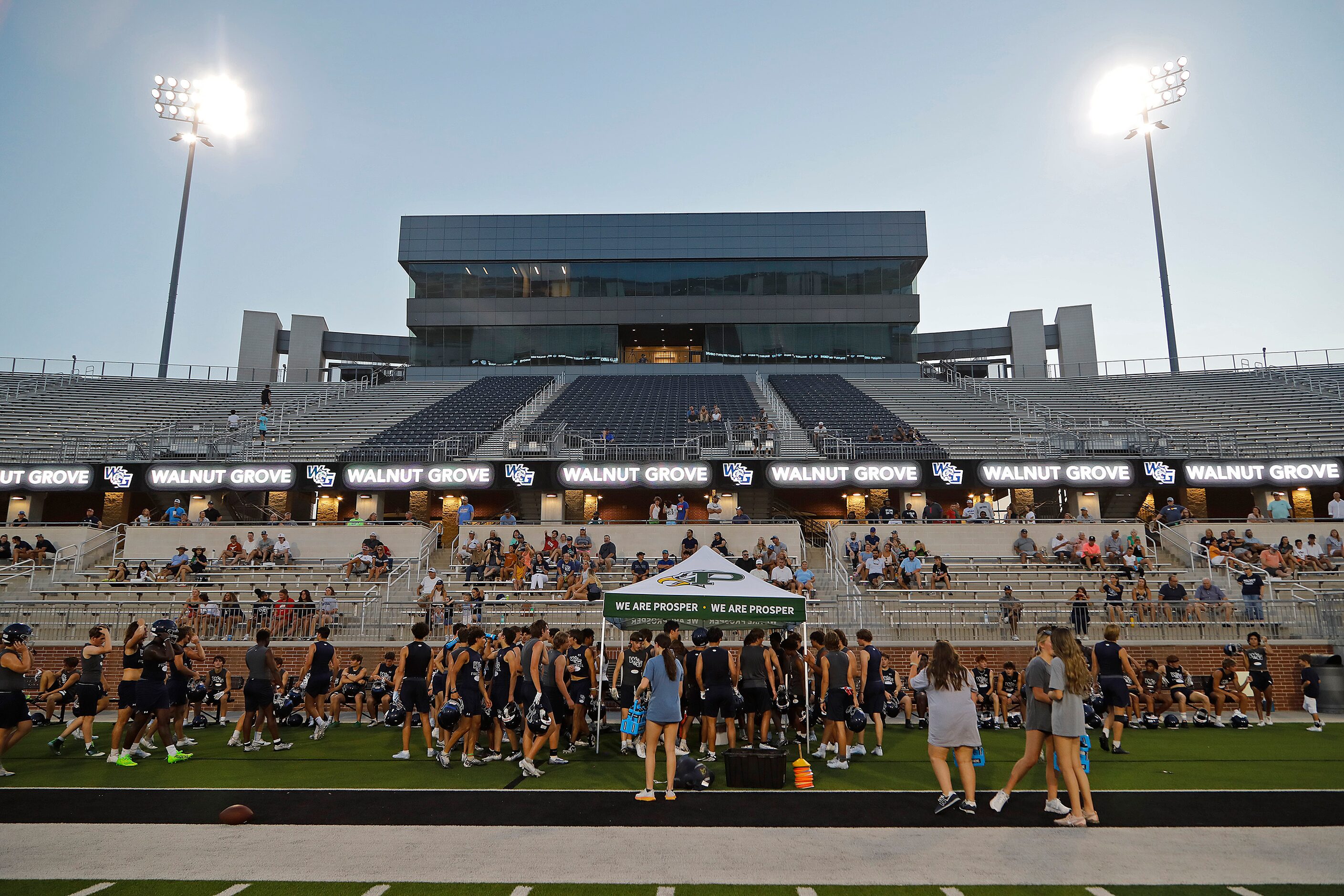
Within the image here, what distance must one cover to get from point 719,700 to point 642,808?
213 cm

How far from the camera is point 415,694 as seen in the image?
10.3 meters

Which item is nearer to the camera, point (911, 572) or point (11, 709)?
point (11, 709)

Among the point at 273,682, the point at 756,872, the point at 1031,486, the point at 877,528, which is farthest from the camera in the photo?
the point at 1031,486

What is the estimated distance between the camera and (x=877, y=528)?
76.6 feet

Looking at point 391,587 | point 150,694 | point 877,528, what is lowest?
point 150,694

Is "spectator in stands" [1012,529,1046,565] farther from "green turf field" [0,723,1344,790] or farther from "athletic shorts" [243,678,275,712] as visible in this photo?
"athletic shorts" [243,678,275,712]

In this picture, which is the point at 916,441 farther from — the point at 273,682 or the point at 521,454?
the point at 273,682

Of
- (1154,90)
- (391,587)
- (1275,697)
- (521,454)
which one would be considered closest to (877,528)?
(1275,697)

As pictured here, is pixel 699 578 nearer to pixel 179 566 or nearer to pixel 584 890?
pixel 584 890

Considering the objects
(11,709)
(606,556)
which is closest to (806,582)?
(606,556)

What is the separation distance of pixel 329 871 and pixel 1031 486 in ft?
80.2

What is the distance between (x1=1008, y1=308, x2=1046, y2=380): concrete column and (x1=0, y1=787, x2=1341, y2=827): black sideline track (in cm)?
4469

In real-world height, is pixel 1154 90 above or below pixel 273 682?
above

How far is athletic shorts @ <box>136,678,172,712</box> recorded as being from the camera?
9898 mm
